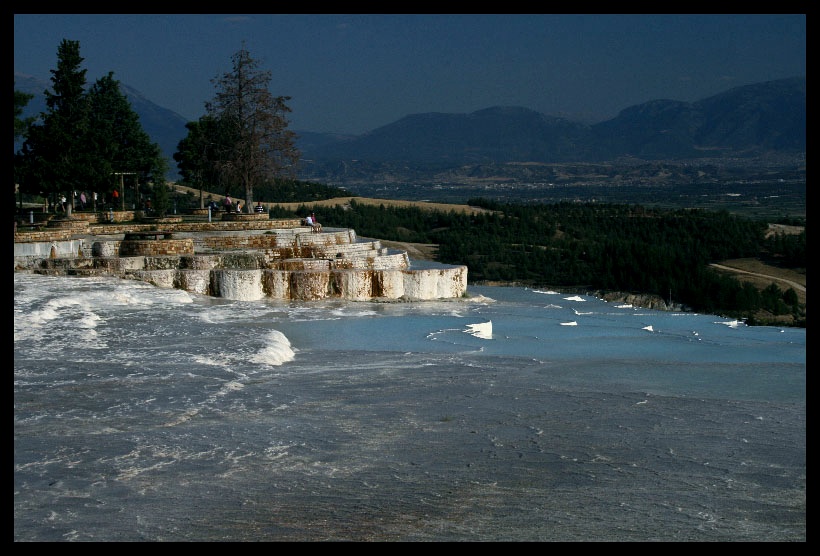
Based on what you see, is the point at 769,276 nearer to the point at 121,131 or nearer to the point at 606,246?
the point at 606,246

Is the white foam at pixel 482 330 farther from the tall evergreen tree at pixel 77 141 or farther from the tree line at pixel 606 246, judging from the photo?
the tall evergreen tree at pixel 77 141

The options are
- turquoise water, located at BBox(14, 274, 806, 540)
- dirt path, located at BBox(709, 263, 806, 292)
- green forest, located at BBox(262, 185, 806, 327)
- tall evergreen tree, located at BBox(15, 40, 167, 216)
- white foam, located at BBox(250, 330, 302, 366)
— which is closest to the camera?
turquoise water, located at BBox(14, 274, 806, 540)

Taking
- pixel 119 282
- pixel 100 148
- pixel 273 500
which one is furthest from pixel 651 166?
pixel 273 500

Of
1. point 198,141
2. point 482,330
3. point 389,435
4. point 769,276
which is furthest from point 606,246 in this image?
point 389,435

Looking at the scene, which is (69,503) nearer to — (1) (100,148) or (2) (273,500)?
(2) (273,500)

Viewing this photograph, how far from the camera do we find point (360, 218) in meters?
43.8

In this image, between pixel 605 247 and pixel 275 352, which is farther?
pixel 605 247

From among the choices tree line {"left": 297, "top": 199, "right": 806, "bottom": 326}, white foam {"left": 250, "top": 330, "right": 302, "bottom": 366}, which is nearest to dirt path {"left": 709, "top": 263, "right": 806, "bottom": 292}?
tree line {"left": 297, "top": 199, "right": 806, "bottom": 326}

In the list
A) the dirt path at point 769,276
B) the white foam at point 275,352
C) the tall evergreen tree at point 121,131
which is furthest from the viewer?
the tall evergreen tree at point 121,131

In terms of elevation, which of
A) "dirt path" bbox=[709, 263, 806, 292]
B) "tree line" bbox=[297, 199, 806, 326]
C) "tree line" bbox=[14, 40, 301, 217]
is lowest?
"dirt path" bbox=[709, 263, 806, 292]

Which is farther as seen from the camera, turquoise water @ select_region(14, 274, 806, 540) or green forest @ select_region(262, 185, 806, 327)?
green forest @ select_region(262, 185, 806, 327)

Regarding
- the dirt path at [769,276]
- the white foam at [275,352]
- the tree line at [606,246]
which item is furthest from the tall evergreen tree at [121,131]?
the white foam at [275,352]

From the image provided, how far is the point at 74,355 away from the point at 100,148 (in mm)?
21470

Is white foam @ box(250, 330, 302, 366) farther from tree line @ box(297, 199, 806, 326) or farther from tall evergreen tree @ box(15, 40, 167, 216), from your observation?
tall evergreen tree @ box(15, 40, 167, 216)
